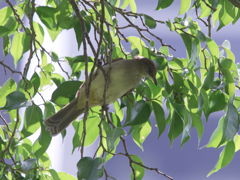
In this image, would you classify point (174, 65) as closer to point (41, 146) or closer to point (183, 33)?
point (183, 33)

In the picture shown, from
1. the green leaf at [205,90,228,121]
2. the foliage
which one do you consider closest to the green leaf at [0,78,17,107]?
the foliage

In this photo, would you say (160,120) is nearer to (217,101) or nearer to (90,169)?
(217,101)

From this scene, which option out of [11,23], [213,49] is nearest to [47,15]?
[11,23]

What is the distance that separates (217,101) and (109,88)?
2.50ft

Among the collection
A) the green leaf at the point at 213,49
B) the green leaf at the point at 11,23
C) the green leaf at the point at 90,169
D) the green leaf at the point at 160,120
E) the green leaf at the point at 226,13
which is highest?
the green leaf at the point at 226,13

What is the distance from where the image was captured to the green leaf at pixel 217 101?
1.53m

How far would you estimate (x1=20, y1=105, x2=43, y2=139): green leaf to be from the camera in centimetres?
166

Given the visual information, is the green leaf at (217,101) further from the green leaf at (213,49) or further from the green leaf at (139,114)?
the green leaf at (139,114)

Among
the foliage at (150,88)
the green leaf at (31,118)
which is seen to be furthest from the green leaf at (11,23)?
the green leaf at (31,118)

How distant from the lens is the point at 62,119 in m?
1.98

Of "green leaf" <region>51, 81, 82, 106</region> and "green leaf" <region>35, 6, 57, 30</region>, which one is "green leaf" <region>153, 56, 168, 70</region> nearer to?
"green leaf" <region>51, 81, 82, 106</region>

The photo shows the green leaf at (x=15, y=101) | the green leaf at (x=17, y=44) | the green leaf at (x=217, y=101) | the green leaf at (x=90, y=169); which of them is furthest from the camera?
the green leaf at (x=17, y=44)

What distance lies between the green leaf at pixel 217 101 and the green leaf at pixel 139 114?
389 mm

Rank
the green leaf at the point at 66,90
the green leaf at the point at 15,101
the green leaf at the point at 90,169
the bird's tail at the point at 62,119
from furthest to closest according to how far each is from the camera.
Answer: the bird's tail at the point at 62,119 → the green leaf at the point at 66,90 → the green leaf at the point at 15,101 → the green leaf at the point at 90,169
